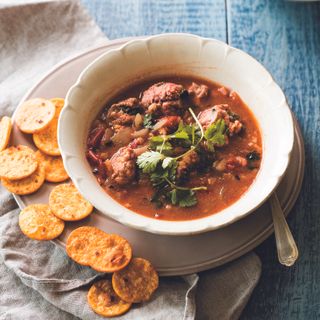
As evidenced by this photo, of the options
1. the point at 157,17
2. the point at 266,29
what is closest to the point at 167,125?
the point at 157,17

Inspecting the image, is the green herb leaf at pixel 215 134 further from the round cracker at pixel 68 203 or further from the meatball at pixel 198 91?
the round cracker at pixel 68 203

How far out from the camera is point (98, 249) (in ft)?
14.1

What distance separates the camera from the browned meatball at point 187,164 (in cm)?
443

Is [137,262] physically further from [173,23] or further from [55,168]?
[173,23]

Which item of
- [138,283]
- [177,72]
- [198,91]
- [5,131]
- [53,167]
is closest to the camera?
[138,283]

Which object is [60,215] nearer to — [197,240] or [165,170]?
[165,170]

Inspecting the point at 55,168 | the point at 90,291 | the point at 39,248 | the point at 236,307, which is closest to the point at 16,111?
the point at 55,168

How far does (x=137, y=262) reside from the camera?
429 cm

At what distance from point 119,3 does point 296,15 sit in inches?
71.8

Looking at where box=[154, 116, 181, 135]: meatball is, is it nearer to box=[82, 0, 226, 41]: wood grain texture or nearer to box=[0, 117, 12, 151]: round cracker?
box=[0, 117, 12, 151]: round cracker

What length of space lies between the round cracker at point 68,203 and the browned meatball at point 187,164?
75 cm

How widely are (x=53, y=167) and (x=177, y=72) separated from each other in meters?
1.36

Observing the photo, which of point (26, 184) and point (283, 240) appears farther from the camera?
point (26, 184)

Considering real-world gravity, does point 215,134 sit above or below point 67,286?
above
